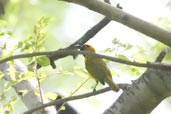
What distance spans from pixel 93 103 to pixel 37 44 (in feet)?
1.98

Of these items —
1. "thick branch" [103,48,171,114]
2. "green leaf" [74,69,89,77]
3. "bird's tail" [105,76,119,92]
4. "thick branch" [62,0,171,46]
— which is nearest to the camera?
"thick branch" [62,0,171,46]

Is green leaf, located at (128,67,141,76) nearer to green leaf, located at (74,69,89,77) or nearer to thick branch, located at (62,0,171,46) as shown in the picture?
green leaf, located at (74,69,89,77)

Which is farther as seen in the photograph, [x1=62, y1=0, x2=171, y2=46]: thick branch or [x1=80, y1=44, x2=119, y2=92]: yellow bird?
[x1=80, y1=44, x2=119, y2=92]: yellow bird

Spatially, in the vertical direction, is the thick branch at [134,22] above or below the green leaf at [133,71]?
above

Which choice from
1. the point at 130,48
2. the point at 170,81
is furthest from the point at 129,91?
the point at 130,48

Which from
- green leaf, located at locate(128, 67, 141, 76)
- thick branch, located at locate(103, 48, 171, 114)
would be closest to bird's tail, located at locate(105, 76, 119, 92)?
green leaf, located at locate(128, 67, 141, 76)

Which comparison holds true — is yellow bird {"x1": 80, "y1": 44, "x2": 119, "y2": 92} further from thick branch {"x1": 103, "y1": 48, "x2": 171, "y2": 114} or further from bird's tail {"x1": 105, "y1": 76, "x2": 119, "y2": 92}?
thick branch {"x1": 103, "y1": 48, "x2": 171, "y2": 114}

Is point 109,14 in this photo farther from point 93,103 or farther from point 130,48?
point 93,103

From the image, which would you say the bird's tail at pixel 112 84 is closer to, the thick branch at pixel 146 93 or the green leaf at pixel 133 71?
the green leaf at pixel 133 71

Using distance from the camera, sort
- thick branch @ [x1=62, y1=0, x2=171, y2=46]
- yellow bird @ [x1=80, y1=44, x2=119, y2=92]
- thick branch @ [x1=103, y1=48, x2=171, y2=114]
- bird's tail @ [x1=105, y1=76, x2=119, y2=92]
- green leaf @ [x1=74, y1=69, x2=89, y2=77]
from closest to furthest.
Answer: thick branch @ [x1=62, y1=0, x2=171, y2=46] < thick branch @ [x1=103, y1=48, x2=171, y2=114] < bird's tail @ [x1=105, y1=76, x2=119, y2=92] < green leaf @ [x1=74, y1=69, x2=89, y2=77] < yellow bird @ [x1=80, y1=44, x2=119, y2=92]

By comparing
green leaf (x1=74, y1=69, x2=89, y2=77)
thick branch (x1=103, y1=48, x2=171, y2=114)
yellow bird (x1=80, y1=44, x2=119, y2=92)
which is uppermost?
thick branch (x1=103, y1=48, x2=171, y2=114)

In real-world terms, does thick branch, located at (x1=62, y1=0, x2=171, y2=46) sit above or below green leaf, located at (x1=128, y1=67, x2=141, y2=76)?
above

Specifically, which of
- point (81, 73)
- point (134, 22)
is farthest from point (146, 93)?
point (81, 73)

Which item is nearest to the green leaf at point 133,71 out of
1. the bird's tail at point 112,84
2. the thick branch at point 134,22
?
the bird's tail at point 112,84
